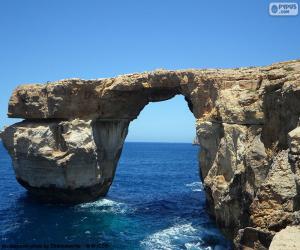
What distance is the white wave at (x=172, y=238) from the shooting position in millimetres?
24423

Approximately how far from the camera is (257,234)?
50.3 feet

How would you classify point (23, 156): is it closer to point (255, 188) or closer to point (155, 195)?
point (155, 195)

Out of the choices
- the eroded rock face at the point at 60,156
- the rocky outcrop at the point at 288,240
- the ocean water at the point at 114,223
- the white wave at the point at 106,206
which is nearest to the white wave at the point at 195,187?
the ocean water at the point at 114,223

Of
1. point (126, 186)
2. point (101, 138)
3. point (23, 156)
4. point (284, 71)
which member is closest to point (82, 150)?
point (101, 138)

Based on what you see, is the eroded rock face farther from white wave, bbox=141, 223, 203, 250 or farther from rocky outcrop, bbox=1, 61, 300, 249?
white wave, bbox=141, 223, 203, 250

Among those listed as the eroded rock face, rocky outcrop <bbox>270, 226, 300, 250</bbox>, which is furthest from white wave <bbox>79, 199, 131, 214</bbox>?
rocky outcrop <bbox>270, 226, 300, 250</bbox>

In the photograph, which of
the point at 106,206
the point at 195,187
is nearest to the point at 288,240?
the point at 106,206

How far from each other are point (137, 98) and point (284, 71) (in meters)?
19.0

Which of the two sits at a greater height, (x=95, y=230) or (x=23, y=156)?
(x=23, y=156)

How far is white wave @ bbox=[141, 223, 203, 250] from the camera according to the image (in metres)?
24.4

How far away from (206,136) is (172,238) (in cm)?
742

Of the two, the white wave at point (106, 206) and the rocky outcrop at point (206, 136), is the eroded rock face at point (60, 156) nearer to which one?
the rocky outcrop at point (206, 136)

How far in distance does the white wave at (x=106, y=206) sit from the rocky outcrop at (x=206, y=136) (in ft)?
3.90

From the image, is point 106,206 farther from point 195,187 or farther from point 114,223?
point 195,187
